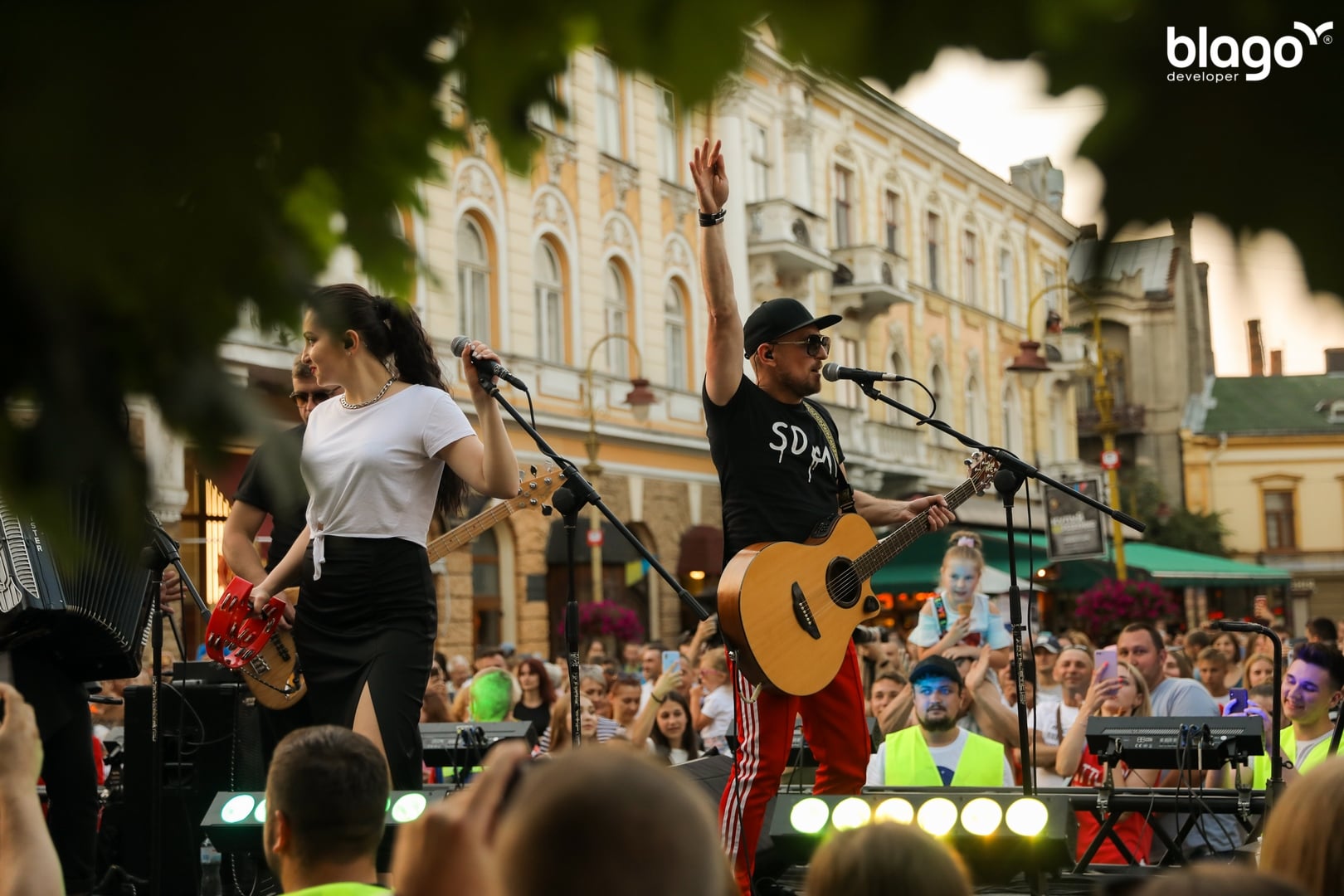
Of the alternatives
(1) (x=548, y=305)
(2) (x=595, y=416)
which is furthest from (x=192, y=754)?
(1) (x=548, y=305)

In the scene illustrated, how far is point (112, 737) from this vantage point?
379 inches

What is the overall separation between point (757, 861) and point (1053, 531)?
38.2ft

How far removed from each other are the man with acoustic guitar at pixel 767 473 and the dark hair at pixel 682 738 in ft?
13.2

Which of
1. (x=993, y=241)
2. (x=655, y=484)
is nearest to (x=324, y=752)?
(x=655, y=484)

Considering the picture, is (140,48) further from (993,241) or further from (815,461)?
(993,241)

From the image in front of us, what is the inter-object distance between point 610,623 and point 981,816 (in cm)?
1589

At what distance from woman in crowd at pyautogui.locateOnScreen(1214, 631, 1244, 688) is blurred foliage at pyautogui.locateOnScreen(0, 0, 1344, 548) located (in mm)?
9819

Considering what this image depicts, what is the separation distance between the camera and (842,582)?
5254 mm

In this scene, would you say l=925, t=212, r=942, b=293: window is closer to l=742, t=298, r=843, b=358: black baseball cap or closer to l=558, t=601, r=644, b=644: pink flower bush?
l=558, t=601, r=644, b=644: pink flower bush

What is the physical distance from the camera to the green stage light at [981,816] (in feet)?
15.8

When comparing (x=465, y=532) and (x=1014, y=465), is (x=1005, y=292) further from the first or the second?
(x=465, y=532)

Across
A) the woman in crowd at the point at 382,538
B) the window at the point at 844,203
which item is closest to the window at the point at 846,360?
the window at the point at 844,203

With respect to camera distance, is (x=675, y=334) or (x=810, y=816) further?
(x=675, y=334)

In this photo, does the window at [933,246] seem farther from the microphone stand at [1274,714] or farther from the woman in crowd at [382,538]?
the woman in crowd at [382,538]
